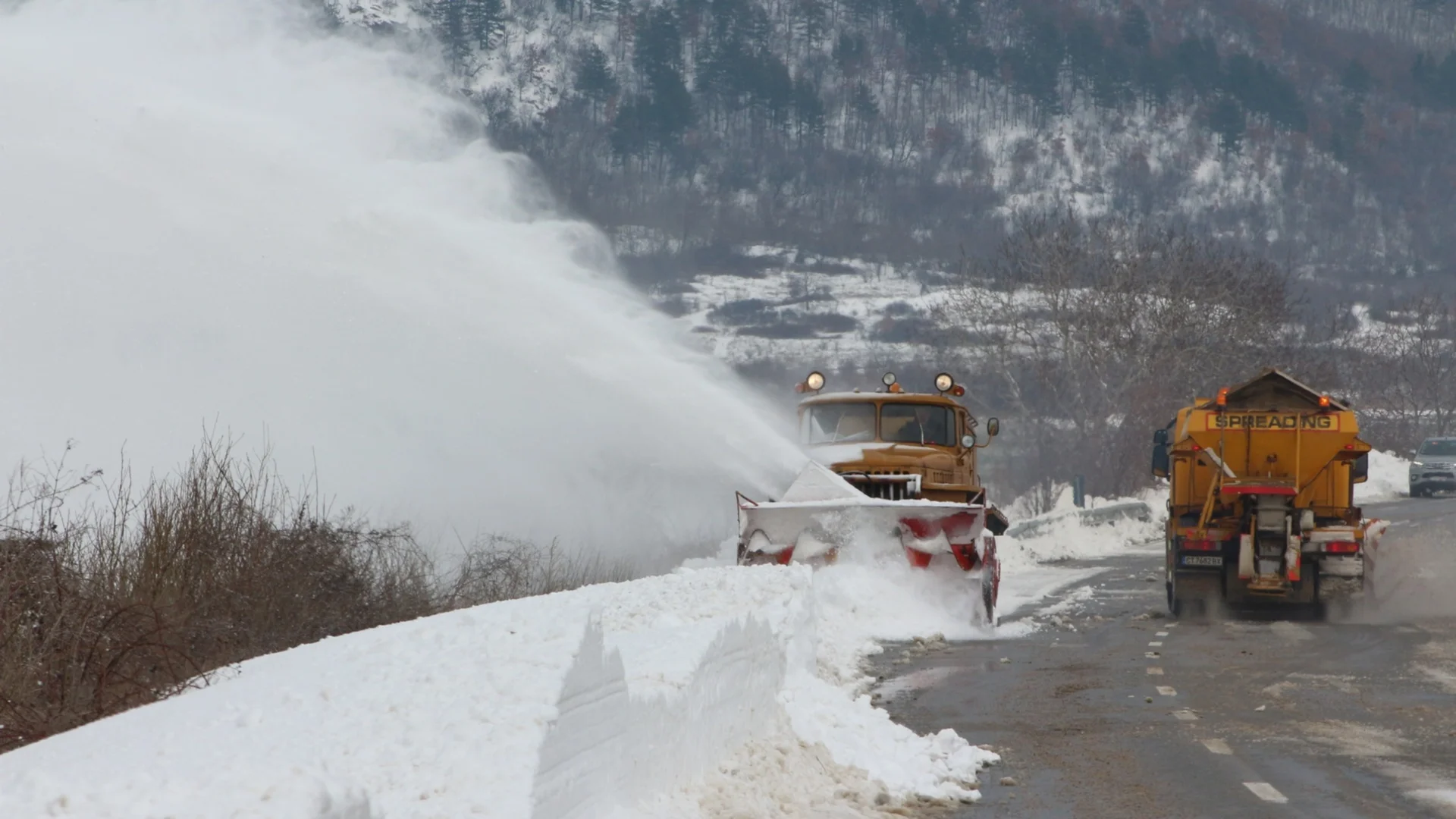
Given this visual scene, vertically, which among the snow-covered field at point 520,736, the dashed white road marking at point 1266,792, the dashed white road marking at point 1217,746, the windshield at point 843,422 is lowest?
the dashed white road marking at point 1266,792

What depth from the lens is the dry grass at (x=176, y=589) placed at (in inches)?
287

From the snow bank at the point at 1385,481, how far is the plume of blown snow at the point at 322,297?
27.2 metres

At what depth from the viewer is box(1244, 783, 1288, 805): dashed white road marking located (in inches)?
302

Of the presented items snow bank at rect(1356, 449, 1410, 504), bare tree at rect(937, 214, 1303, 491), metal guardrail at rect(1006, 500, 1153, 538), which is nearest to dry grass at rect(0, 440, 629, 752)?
metal guardrail at rect(1006, 500, 1153, 538)

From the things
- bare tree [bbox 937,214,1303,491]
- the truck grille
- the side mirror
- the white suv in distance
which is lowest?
the truck grille

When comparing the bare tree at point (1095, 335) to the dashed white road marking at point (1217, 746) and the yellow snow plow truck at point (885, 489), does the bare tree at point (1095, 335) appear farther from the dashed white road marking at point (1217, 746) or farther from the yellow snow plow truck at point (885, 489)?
the dashed white road marking at point (1217, 746)

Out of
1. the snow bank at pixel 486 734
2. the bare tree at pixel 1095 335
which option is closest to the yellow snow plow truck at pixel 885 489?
the snow bank at pixel 486 734

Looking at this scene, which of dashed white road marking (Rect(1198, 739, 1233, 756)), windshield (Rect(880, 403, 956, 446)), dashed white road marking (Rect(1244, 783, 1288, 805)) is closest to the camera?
dashed white road marking (Rect(1244, 783, 1288, 805))

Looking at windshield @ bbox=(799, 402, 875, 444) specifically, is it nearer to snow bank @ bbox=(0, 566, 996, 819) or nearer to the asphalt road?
the asphalt road

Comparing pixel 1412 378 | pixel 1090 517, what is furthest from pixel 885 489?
pixel 1412 378

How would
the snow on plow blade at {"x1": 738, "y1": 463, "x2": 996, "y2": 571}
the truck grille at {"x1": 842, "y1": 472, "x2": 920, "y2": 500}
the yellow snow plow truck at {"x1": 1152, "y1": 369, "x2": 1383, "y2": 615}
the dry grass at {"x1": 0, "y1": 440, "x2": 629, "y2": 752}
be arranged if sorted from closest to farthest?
the dry grass at {"x1": 0, "y1": 440, "x2": 629, "y2": 752} < the snow on plow blade at {"x1": 738, "y1": 463, "x2": 996, "y2": 571} < the truck grille at {"x1": 842, "y1": 472, "x2": 920, "y2": 500} < the yellow snow plow truck at {"x1": 1152, "y1": 369, "x2": 1383, "y2": 615}

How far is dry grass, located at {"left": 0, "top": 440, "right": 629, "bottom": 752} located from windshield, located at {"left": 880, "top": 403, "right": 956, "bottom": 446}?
4573 mm

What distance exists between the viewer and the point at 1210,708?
1083 cm

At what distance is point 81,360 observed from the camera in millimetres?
23344
